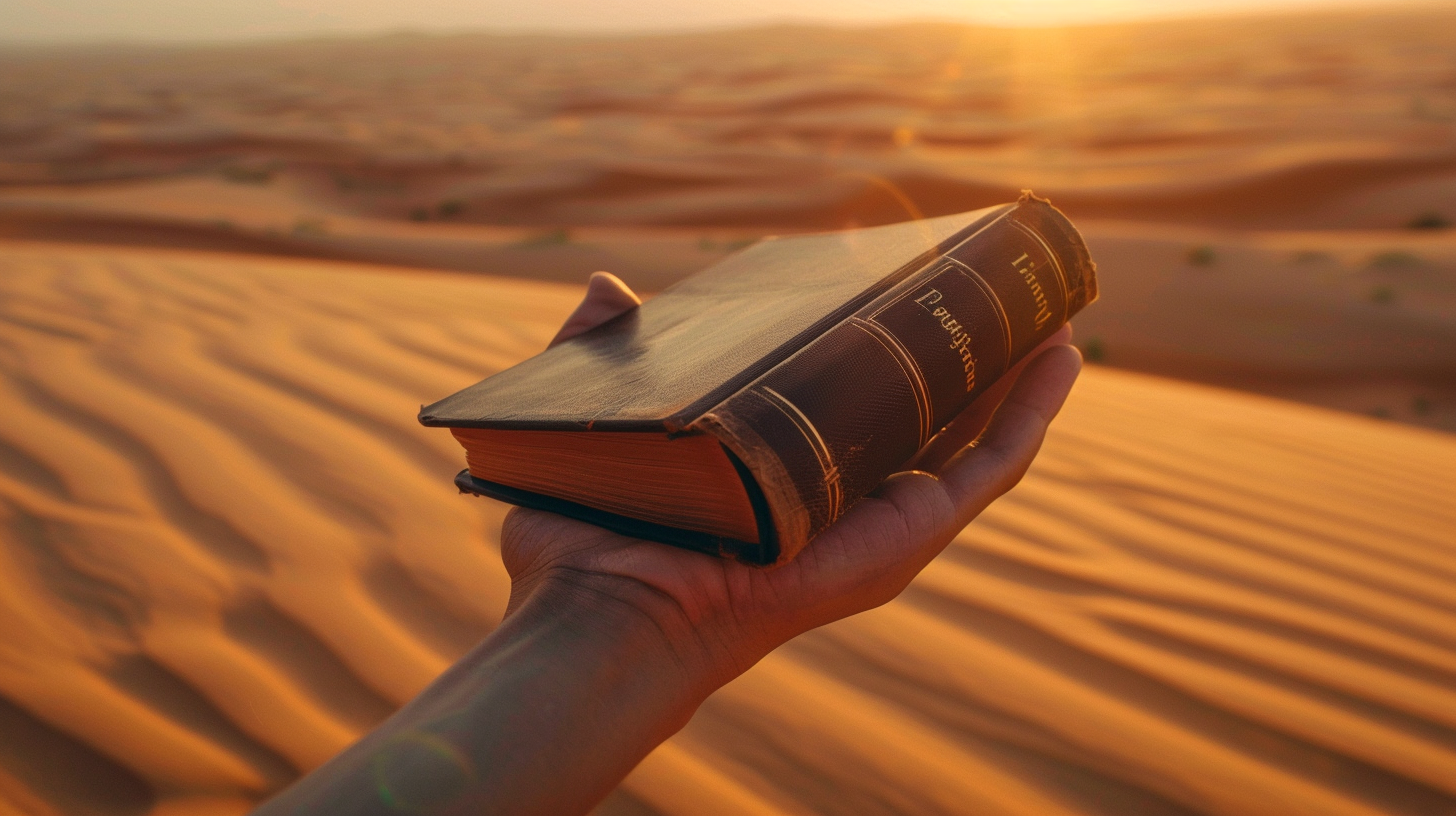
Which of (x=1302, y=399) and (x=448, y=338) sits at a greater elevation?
(x=1302, y=399)

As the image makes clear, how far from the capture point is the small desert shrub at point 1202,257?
576 centimetres

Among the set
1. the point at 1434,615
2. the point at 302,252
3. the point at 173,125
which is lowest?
the point at 1434,615

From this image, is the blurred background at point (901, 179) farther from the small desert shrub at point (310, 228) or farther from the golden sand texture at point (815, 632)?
the golden sand texture at point (815, 632)

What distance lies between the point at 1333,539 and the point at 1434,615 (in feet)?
1.00

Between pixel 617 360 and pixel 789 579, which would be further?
pixel 617 360

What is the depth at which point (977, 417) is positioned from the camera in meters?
1.44

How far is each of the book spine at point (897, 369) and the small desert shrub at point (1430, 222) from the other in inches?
306

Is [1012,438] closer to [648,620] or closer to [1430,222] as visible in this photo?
[648,620]

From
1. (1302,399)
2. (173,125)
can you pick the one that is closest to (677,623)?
(1302,399)

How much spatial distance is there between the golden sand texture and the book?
0.55m

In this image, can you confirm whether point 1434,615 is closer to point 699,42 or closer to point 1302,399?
point 1302,399

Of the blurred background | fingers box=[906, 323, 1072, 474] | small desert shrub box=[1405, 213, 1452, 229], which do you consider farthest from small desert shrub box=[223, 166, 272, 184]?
small desert shrub box=[1405, 213, 1452, 229]

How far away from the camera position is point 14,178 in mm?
11062

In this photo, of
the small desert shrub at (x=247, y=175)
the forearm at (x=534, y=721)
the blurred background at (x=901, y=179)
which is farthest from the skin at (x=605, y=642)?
the small desert shrub at (x=247, y=175)
